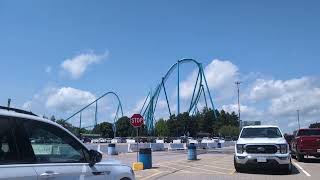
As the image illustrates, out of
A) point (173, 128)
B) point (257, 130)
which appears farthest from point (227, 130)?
point (257, 130)

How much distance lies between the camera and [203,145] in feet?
205

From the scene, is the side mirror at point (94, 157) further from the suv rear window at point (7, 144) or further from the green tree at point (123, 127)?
the green tree at point (123, 127)

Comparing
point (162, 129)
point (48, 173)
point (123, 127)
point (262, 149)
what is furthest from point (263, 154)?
point (123, 127)

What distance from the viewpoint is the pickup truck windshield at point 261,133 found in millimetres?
21016

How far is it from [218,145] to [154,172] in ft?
159

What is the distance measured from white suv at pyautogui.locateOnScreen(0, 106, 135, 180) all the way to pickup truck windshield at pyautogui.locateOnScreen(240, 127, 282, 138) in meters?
14.5

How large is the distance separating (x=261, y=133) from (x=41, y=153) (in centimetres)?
1607

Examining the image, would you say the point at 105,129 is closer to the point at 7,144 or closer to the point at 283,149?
the point at 283,149

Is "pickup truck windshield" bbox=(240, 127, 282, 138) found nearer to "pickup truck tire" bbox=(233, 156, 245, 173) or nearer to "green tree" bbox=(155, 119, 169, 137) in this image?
"pickup truck tire" bbox=(233, 156, 245, 173)

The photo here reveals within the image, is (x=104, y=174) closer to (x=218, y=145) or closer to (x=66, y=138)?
(x=66, y=138)

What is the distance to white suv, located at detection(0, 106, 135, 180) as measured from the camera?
5492mm

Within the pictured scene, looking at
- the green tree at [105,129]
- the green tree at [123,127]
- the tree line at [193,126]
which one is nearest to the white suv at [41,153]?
the tree line at [193,126]

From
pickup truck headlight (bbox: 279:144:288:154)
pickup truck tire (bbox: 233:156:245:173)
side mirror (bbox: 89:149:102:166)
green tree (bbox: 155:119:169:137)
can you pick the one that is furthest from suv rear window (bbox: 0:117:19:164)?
green tree (bbox: 155:119:169:137)

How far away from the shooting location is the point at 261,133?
2120 centimetres
